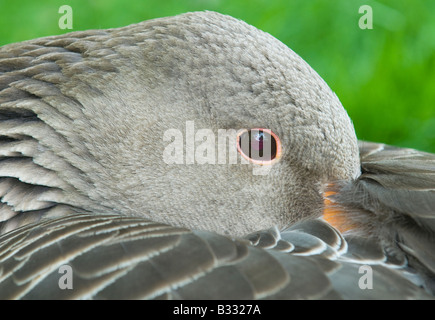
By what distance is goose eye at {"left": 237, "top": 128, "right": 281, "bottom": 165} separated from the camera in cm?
300

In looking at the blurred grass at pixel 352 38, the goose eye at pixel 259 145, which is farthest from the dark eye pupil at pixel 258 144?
the blurred grass at pixel 352 38

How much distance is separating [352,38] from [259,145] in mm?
3123

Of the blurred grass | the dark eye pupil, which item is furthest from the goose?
the blurred grass

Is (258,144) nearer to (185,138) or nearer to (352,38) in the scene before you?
(185,138)

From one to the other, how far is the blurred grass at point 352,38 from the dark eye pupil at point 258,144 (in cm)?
228

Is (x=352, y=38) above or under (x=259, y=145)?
above

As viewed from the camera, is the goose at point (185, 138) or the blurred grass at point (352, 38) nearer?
the goose at point (185, 138)

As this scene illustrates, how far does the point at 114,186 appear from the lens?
9.85ft

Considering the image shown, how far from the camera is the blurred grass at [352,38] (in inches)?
201

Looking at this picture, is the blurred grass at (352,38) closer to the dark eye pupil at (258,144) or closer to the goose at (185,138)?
the goose at (185,138)

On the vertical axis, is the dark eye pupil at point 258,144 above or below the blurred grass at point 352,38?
below

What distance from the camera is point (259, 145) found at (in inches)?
118

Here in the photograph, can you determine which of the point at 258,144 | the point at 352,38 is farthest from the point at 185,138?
the point at 352,38
